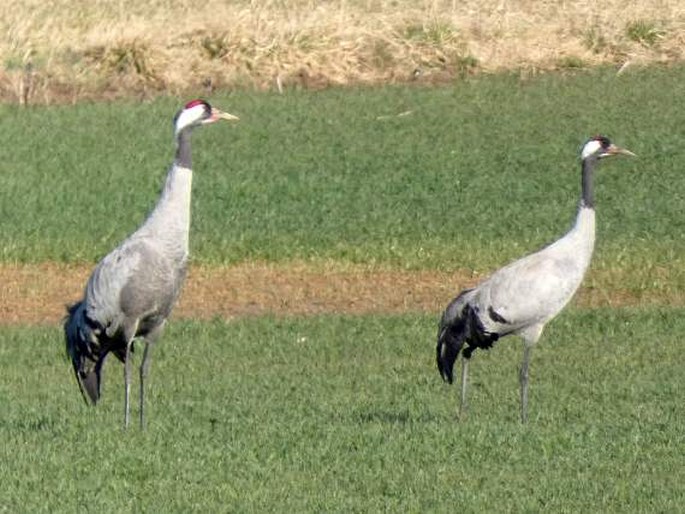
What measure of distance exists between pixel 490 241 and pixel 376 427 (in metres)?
8.91

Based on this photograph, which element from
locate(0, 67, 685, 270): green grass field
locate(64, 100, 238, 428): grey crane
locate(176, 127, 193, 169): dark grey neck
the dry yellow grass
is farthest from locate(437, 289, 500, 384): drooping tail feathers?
the dry yellow grass

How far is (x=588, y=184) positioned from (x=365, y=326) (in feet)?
15.3

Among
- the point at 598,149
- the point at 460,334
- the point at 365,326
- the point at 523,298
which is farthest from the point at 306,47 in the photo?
the point at 523,298

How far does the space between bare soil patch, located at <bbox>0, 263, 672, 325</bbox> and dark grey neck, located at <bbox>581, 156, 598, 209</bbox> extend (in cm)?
530

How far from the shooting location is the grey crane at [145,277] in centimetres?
1126

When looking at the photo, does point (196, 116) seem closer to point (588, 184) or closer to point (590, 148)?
point (588, 184)

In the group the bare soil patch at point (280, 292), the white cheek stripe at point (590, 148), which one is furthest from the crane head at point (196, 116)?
the bare soil patch at point (280, 292)

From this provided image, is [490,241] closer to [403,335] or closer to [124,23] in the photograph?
[403,335]

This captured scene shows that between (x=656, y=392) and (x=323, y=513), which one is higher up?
(x=323, y=513)

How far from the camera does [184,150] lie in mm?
11562

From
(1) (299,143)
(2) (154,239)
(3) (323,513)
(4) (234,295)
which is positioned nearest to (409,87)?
(1) (299,143)

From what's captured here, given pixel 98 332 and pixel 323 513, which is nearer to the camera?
pixel 323 513

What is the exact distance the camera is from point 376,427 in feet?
36.8

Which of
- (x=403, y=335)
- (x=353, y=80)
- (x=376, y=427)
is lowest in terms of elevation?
(x=353, y=80)
